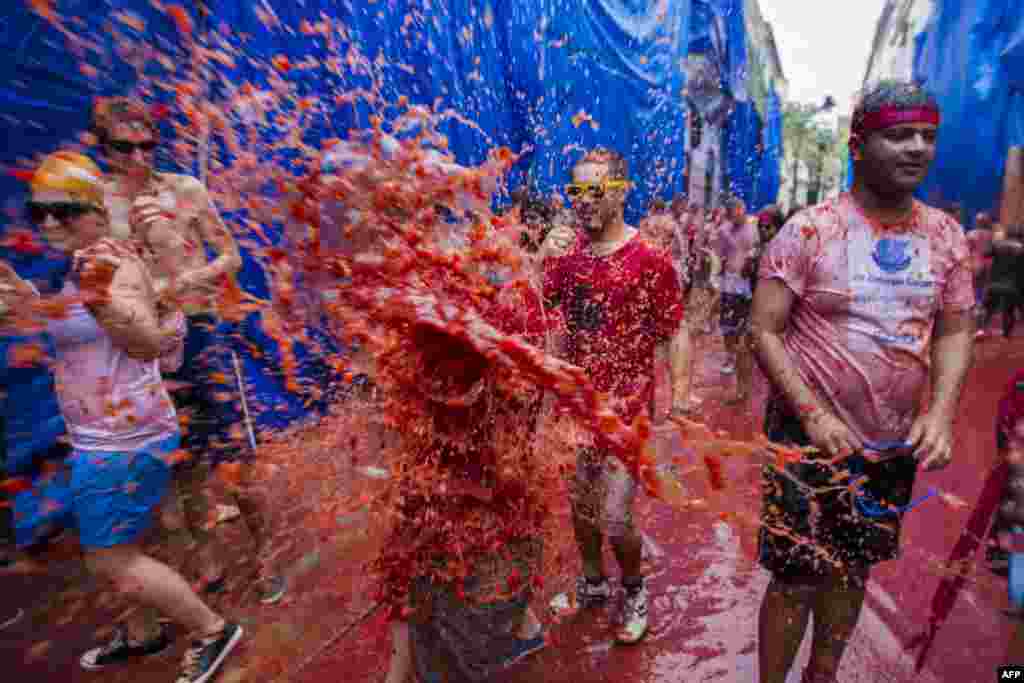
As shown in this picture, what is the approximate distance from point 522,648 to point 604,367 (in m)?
1.26

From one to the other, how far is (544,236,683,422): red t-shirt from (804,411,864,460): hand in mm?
816

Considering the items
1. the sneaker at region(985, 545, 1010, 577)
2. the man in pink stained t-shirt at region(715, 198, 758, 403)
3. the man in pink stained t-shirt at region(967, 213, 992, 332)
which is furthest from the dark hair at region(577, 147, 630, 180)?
the man in pink stained t-shirt at region(967, 213, 992, 332)

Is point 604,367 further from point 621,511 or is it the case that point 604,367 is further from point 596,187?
point 596,187

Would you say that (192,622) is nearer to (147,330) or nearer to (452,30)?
(147,330)

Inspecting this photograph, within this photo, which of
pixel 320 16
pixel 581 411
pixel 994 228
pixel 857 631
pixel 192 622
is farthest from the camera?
pixel 994 228

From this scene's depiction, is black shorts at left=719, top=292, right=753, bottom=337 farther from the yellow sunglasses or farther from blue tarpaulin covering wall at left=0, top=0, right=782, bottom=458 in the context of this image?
the yellow sunglasses

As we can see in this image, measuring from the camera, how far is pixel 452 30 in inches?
197

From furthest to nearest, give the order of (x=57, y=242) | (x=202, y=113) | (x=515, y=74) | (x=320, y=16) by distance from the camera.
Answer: (x=515, y=74)
(x=320, y=16)
(x=202, y=113)
(x=57, y=242)

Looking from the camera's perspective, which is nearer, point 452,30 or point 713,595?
point 713,595

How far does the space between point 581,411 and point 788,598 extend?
4.76 ft

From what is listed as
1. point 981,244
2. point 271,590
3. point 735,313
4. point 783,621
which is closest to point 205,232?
point 271,590

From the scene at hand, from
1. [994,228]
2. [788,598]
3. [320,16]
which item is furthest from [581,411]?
[994,228]

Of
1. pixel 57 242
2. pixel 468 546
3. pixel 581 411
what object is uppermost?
pixel 57 242

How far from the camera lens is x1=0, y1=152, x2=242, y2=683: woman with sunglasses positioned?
211cm
